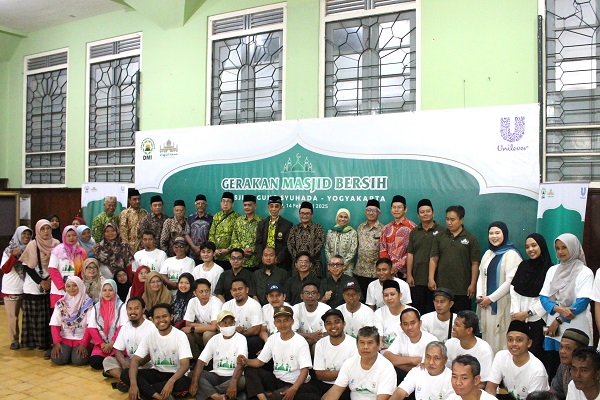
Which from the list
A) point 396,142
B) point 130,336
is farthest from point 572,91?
point 130,336

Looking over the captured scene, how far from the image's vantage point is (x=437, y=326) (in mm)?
4207

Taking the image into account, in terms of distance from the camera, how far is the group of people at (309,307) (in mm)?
3736

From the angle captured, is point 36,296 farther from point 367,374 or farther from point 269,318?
point 367,374

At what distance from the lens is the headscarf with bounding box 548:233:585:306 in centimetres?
393

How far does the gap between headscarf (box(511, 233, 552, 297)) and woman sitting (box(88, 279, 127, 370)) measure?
11.7 ft

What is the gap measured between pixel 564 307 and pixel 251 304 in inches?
103

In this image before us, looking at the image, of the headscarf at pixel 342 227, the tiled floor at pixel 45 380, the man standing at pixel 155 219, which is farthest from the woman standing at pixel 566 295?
the man standing at pixel 155 219

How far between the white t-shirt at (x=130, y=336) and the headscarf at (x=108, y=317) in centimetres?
45

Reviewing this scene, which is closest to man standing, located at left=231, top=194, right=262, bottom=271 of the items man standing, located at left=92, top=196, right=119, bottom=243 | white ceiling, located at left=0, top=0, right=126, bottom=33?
man standing, located at left=92, top=196, right=119, bottom=243

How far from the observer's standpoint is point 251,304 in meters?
4.88

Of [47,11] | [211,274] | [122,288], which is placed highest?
[47,11]

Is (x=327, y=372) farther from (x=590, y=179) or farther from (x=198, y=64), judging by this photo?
(x=198, y=64)

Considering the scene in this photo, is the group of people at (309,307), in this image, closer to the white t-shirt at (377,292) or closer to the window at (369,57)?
the white t-shirt at (377,292)

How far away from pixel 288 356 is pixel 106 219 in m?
3.62
